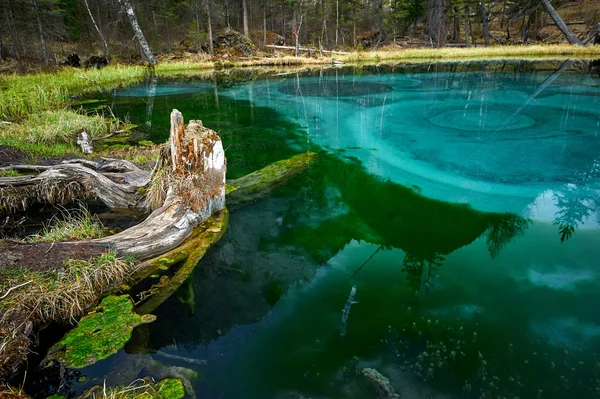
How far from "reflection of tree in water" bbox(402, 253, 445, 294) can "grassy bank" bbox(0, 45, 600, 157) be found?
547 centimetres

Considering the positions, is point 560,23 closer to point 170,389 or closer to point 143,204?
point 143,204

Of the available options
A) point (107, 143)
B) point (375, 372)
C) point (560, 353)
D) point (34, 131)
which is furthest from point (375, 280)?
point (34, 131)

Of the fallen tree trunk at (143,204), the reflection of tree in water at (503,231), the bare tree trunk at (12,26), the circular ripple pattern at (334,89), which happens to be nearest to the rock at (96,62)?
the bare tree trunk at (12,26)

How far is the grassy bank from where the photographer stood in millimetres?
6371

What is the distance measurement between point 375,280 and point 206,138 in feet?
7.68

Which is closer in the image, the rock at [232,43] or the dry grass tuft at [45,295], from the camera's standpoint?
the dry grass tuft at [45,295]

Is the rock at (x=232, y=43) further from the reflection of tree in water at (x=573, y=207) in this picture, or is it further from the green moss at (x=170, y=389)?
the green moss at (x=170, y=389)

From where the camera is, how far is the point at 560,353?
237 cm

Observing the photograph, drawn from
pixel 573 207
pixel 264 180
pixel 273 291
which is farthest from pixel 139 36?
pixel 573 207

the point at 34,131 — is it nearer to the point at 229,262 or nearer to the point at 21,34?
the point at 229,262

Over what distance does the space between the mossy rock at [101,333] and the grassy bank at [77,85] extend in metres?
4.04

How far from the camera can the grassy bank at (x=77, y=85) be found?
6371 millimetres

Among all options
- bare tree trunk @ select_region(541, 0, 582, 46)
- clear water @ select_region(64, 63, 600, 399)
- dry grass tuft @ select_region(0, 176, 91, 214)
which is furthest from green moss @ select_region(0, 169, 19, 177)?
bare tree trunk @ select_region(541, 0, 582, 46)

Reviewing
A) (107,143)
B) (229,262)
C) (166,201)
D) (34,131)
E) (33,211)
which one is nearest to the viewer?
(229,262)
